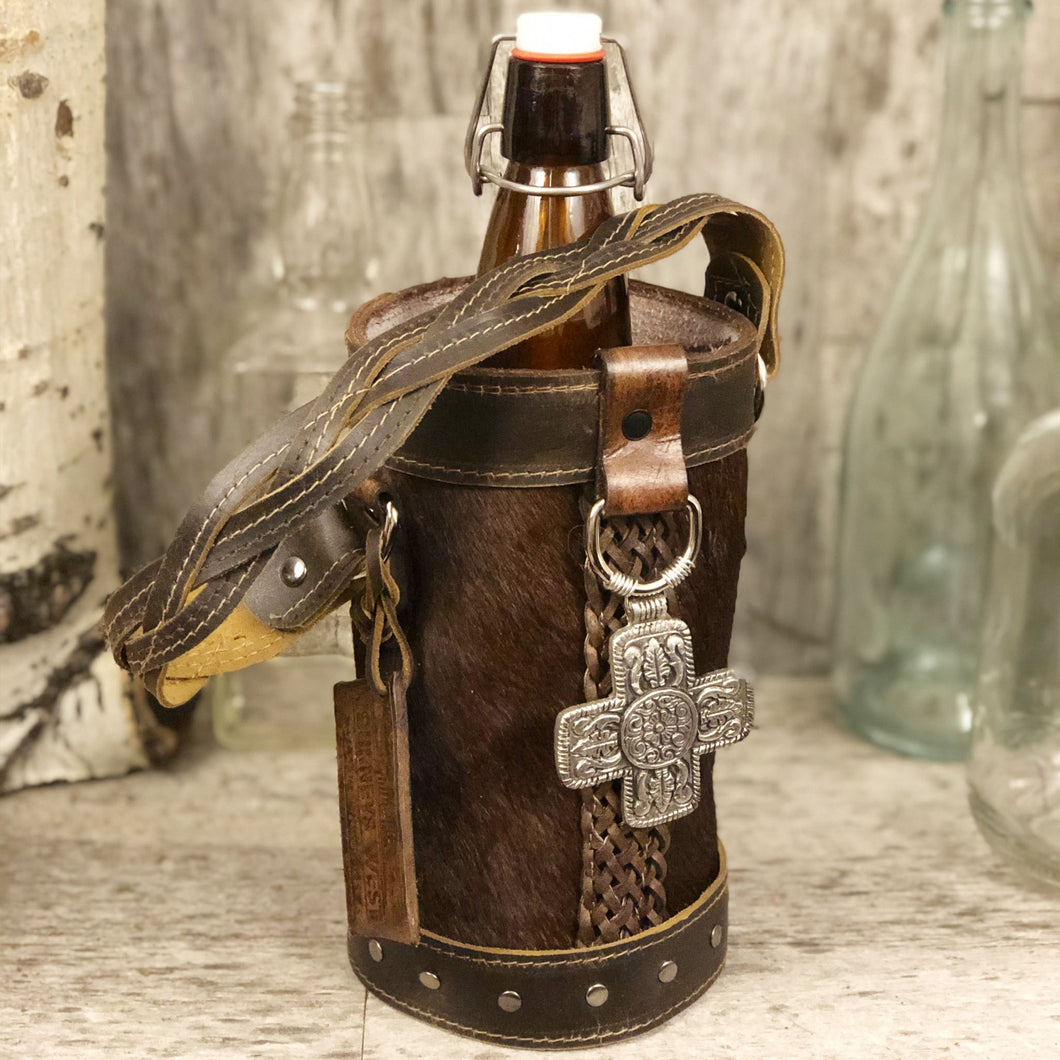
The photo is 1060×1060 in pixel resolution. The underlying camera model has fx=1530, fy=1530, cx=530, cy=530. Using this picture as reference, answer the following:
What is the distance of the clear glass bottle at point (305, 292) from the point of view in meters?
1.17

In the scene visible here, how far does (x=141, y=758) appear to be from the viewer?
119 cm

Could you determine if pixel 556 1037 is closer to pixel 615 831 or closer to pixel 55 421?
pixel 615 831

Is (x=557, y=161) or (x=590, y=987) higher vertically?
(x=557, y=161)

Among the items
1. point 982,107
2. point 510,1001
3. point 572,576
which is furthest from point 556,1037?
point 982,107

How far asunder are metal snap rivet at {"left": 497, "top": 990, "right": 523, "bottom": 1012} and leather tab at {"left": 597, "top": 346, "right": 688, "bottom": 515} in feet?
0.94

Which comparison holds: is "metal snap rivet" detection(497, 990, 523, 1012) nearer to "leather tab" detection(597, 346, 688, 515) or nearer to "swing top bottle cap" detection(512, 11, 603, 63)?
"leather tab" detection(597, 346, 688, 515)

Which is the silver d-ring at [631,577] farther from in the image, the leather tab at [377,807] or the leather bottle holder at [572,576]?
the leather tab at [377,807]

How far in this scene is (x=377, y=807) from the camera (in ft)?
2.83

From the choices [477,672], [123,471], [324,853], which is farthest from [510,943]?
[123,471]

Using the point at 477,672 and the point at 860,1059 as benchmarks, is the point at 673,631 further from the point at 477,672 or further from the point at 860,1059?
the point at 860,1059

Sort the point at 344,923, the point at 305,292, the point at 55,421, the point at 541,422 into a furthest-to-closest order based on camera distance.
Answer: the point at 305,292
the point at 55,421
the point at 344,923
the point at 541,422

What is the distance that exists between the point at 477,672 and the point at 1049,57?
0.74m

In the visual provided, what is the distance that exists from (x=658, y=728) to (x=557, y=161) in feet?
1.02

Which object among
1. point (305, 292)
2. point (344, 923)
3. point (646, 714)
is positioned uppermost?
point (305, 292)
